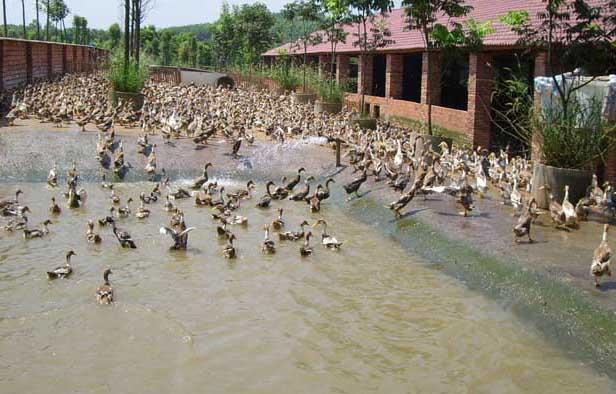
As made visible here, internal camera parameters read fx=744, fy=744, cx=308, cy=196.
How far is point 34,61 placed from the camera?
34188mm

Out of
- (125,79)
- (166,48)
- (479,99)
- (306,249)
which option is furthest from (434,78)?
(166,48)

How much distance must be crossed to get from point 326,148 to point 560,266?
11406mm

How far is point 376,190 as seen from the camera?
581 inches

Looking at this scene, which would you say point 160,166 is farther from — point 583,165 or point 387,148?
point 583,165

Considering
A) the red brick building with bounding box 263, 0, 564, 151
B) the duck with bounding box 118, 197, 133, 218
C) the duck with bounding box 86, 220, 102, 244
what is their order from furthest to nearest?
the red brick building with bounding box 263, 0, 564, 151, the duck with bounding box 118, 197, 133, 218, the duck with bounding box 86, 220, 102, 244

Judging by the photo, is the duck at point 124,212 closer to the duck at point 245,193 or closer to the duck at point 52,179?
the duck at point 245,193

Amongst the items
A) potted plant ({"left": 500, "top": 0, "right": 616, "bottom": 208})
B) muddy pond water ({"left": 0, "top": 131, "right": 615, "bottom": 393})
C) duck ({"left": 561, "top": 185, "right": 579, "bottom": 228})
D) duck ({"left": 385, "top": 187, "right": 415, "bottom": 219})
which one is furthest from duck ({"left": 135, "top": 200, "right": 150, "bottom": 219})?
duck ({"left": 561, "top": 185, "right": 579, "bottom": 228})

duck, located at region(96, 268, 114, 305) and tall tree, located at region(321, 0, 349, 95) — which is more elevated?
tall tree, located at region(321, 0, 349, 95)

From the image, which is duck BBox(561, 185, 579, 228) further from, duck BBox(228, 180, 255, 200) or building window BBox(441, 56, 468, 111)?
building window BBox(441, 56, 468, 111)

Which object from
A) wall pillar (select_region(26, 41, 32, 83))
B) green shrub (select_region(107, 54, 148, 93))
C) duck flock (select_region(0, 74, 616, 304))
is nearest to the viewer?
duck flock (select_region(0, 74, 616, 304))

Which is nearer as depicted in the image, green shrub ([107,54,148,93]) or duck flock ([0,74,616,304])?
duck flock ([0,74,616,304])

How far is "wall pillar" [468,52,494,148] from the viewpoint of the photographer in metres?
20.5

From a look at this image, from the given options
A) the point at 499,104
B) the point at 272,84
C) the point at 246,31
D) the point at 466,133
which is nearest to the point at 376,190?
the point at 466,133

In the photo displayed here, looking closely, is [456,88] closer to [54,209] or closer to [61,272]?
[54,209]
